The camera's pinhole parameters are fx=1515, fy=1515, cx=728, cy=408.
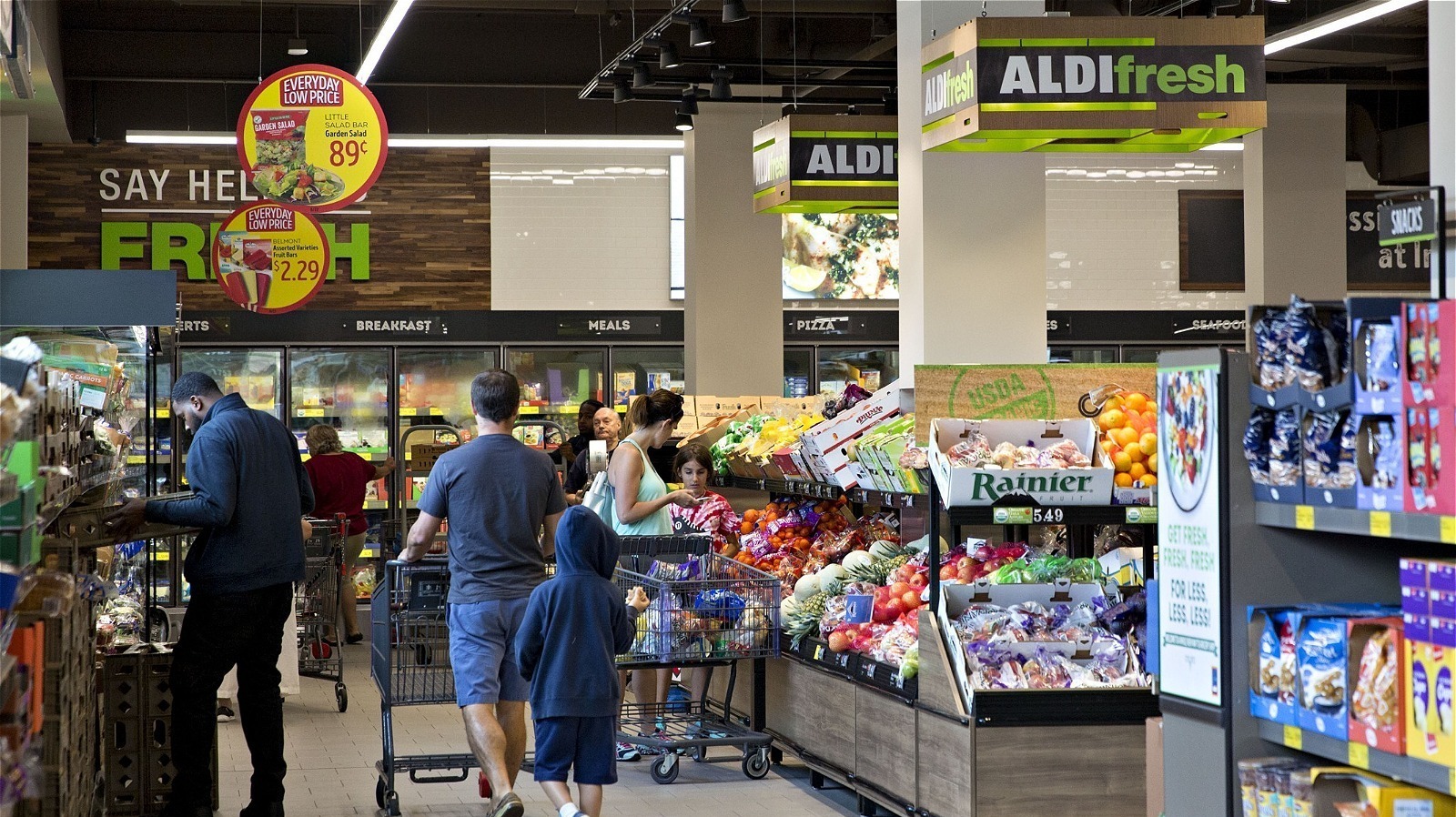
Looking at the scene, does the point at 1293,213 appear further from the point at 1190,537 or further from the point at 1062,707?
the point at 1190,537

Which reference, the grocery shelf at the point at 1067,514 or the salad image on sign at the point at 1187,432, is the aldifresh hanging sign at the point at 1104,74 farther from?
the salad image on sign at the point at 1187,432

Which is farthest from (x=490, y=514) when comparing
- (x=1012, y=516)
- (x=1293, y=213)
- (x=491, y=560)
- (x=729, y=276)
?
(x=1293, y=213)

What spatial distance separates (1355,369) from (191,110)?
12.2 m

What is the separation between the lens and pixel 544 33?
13.5m

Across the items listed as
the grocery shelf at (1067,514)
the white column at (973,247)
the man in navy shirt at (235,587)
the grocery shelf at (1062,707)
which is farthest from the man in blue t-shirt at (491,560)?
the white column at (973,247)

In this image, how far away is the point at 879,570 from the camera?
653cm

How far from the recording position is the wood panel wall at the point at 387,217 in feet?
42.8

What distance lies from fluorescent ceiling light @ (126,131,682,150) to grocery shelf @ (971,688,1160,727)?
9.55m

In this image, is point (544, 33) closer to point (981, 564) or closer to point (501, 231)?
point (501, 231)

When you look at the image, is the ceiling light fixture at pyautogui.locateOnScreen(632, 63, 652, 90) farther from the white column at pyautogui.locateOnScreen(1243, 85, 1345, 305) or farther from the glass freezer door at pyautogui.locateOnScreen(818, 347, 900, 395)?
the white column at pyautogui.locateOnScreen(1243, 85, 1345, 305)

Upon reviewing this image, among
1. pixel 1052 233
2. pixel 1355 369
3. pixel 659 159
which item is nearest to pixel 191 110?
pixel 659 159

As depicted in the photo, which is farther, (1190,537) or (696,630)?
A: (696,630)

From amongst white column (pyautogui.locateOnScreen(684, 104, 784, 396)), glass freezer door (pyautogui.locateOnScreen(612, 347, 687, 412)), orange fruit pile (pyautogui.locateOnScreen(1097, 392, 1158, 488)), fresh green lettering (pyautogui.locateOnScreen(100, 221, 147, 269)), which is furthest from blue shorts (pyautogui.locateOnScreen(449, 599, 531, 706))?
fresh green lettering (pyautogui.locateOnScreen(100, 221, 147, 269))

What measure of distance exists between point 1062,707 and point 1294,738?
2070 mm
